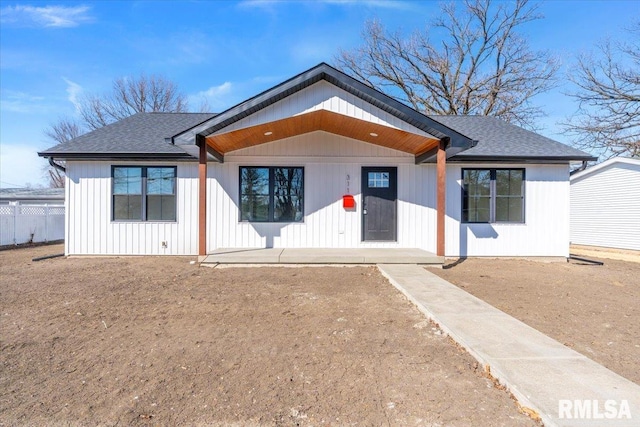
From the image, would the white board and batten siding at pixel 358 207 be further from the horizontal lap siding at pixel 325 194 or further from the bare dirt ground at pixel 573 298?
the bare dirt ground at pixel 573 298

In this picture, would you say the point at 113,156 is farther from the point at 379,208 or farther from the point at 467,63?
the point at 467,63

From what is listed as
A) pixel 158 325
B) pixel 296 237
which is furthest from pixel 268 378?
pixel 296 237

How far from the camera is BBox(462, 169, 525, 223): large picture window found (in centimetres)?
895

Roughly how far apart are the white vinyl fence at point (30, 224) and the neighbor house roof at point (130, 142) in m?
5.60

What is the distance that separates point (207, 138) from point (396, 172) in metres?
4.88

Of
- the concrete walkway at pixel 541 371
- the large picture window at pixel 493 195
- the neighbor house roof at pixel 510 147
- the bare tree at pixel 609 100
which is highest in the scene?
the bare tree at pixel 609 100

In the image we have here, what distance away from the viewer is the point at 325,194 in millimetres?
8992

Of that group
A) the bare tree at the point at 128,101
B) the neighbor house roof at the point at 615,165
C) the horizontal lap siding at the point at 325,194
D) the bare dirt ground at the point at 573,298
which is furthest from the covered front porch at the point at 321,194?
the bare tree at the point at 128,101

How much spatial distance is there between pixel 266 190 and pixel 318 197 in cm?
141

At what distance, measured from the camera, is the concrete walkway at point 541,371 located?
2105mm

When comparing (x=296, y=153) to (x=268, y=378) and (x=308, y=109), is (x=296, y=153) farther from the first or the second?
(x=268, y=378)

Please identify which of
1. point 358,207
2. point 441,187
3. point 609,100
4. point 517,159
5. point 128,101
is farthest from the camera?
point 128,101

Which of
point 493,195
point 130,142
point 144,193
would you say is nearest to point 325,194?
point 493,195

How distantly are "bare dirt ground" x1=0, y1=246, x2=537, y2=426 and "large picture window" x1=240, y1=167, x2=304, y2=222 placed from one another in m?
3.63
